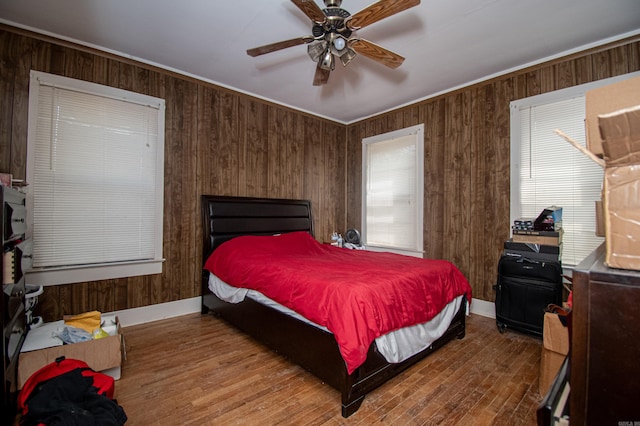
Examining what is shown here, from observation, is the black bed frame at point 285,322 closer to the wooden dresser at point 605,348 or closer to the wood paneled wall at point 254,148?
the wood paneled wall at point 254,148

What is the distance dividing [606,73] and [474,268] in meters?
2.30

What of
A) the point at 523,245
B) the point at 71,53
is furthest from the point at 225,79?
the point at 523,245

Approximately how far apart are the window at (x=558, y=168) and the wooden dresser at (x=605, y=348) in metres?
2.88

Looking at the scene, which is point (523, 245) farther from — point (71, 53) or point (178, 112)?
point (71, 53)

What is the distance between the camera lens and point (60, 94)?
2717 millimetres

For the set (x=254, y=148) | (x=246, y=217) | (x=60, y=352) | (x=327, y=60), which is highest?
(x=327, y=60)

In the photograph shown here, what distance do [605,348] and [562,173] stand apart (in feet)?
9.99

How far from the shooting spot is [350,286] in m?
1.89

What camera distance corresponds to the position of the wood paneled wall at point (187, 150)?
8.42ft

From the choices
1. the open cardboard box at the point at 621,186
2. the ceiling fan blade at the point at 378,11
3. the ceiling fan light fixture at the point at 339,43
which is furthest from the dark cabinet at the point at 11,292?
the open cardboard box at the point at 621,186

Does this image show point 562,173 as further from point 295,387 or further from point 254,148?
point 254,148

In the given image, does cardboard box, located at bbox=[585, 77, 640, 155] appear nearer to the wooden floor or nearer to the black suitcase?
the wooden floor

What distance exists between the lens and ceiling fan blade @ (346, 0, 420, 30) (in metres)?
1.75

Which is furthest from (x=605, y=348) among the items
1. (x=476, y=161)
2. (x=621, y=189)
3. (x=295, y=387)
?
(x=476, y=161)
